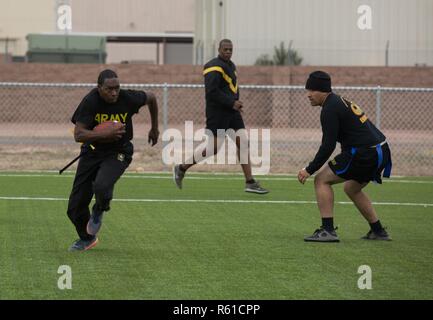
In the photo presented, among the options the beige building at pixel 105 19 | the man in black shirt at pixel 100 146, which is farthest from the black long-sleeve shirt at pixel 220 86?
the beige building at pixel 105 19

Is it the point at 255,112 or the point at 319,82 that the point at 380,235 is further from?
the point at 255,112

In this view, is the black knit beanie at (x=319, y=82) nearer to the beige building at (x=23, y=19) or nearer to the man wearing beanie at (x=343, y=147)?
the man wearing beanie at (x=343, y=147)

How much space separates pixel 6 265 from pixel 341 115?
10.8 feet

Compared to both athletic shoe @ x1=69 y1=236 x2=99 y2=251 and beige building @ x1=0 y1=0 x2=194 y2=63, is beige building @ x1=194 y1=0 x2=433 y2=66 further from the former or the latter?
athletic shoe @ x1=69 y1=236 x2=99 y2=251

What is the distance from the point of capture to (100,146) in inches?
358

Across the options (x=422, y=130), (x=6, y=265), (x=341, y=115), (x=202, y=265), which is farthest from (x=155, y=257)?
(x=422, y=130)

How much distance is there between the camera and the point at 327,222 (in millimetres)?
9844

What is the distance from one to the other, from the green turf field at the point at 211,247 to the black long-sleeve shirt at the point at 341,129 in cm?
87

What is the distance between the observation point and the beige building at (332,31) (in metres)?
34.1

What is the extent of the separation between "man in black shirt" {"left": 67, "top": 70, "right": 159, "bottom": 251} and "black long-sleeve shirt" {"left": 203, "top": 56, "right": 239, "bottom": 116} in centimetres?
429

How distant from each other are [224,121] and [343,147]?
14.0 ft

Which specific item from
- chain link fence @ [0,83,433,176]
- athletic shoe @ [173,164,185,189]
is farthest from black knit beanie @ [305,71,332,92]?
chain link fence @ [0,83,433,176]

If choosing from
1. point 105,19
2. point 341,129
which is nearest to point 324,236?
point 341,129

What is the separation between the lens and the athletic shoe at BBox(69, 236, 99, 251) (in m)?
9.23
